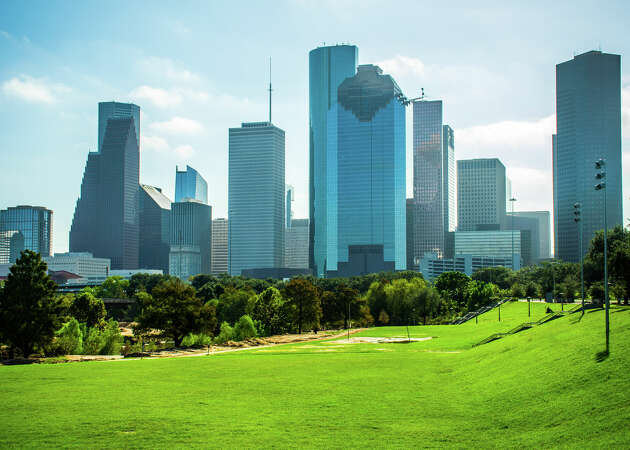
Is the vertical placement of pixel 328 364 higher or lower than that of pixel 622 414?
lower

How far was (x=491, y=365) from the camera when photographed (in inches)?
1357

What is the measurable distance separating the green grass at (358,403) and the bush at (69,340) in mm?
22577

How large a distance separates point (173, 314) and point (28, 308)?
1955cm

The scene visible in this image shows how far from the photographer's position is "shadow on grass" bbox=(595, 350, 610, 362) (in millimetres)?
25752

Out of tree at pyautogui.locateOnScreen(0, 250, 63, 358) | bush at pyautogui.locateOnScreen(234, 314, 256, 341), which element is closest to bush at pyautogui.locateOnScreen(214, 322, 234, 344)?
bush at pyautogui.locateOnScreen(234, 314, 256, 341)

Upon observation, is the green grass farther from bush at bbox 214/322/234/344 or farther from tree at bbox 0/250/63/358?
bush at bbox 214/322/234/344

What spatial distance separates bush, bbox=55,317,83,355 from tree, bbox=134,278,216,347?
25.7ft

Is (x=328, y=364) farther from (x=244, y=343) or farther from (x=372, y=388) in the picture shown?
(x=244, y=343)

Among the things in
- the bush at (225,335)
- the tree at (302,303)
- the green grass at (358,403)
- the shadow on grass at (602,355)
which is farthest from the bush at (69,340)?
the shadow on grass at (602,355)

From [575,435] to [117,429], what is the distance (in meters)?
18.0

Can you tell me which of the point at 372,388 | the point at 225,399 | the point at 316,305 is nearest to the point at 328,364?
the point at 372,388

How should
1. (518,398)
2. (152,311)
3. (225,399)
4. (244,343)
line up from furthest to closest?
(244,343), (152,311), (225,399), (518,398)

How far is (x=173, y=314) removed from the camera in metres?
72.6

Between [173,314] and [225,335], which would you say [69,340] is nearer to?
[173,314]
